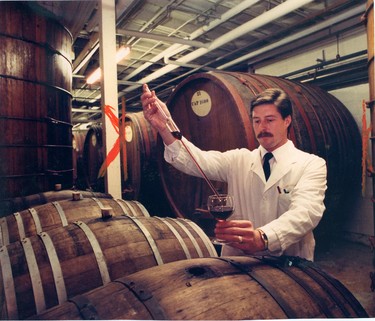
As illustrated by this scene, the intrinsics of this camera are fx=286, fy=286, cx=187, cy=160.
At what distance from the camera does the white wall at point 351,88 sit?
239 cm

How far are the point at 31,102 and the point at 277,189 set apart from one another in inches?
107

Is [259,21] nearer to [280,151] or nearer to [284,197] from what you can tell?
[280,151]

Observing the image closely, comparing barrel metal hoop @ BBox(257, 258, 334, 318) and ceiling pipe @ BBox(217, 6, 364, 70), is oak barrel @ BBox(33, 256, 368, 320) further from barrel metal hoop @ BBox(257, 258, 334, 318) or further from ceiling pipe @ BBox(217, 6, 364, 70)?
ceiling pipe @ BBox(217, 6, 364, 70)

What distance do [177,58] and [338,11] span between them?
202 centimetres

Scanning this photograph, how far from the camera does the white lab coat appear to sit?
152 centimetres

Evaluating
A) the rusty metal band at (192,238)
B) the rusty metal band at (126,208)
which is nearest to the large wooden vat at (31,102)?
the rusty metal band at (126,208)

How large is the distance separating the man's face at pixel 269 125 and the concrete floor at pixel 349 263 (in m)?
1.51


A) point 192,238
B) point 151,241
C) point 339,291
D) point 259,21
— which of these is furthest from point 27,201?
point 259,21

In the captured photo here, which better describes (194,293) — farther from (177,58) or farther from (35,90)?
(177,58)

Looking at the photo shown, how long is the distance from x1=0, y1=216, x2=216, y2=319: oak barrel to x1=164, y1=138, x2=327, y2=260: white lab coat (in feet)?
1.36

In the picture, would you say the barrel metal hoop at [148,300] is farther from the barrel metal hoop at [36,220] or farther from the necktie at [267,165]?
the barrel metal hoop at [36,220]

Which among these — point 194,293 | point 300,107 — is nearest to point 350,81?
point 300,107

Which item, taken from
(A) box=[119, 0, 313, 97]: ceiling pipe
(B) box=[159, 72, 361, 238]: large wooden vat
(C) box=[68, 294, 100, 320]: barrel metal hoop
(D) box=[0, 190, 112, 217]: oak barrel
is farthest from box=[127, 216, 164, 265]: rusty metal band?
(A) box=[119, 0, 313, 97]: ceiling pipe

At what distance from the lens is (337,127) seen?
2.98 metres
